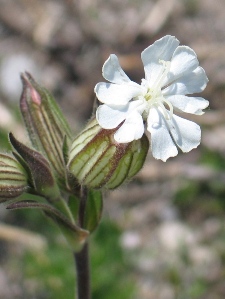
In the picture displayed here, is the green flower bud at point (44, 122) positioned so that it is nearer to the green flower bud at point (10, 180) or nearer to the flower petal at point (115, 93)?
the green flower bud at point (10, 180)

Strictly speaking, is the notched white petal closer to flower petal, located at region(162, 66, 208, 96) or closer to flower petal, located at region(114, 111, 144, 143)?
flower petal, located at region(114, 111, 144, 143)

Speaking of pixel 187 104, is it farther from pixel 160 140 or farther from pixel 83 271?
pixel 83 271

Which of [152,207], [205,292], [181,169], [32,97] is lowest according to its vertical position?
[205,292]

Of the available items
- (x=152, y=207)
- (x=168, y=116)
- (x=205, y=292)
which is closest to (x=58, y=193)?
(x=168, y=116)

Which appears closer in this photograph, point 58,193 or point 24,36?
point 58,193

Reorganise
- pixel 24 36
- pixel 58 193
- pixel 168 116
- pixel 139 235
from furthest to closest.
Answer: pixel 24 36, pixel 139 235, pixel 58 193, pixel 168 116

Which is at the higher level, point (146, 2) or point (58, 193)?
point (146, 2)

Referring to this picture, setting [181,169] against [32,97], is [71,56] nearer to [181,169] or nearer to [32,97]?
[181,169]

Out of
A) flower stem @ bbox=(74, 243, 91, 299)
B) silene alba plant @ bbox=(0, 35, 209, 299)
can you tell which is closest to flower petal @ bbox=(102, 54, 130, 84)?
silene alba plant @ bbox=(0, 35, 209, 299)

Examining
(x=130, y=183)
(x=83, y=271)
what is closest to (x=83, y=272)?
(x=83, y=271)
